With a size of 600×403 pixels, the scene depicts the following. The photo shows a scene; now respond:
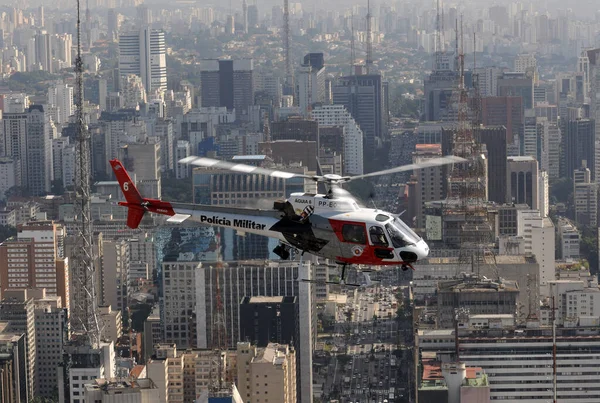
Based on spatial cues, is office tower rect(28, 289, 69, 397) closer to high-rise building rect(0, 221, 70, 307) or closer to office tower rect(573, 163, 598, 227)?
high-rise building rect(0, 221, 70, 307)

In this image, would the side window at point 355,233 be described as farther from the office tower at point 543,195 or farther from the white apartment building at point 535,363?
the office tower at point 543,195

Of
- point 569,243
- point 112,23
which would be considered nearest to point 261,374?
point 569,243

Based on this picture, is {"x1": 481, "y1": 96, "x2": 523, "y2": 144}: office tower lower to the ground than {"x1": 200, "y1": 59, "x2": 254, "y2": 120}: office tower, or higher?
lower

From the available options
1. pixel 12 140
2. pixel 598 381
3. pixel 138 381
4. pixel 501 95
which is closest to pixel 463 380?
pixel 598 381

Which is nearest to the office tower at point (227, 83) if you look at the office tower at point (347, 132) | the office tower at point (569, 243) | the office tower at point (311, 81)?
the office tower at point (311, 81)

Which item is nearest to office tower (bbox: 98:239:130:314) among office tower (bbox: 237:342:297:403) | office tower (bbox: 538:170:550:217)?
office tower (bbox: 237:342:297:403)

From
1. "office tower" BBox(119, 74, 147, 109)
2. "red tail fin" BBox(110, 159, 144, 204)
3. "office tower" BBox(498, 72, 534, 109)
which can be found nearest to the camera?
"red tail fin" BBox(110, 159, 144, 204)

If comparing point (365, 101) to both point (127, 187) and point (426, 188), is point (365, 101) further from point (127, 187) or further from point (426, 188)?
point (127, 187)
